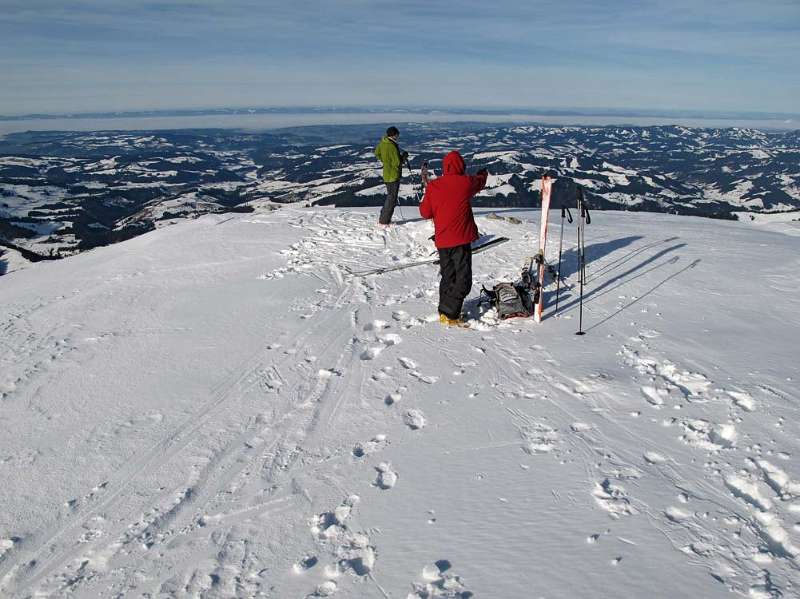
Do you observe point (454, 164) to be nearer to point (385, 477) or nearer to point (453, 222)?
point (453, 222)

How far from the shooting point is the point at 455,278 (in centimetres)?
855

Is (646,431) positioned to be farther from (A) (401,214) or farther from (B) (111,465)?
(A) (401,214)

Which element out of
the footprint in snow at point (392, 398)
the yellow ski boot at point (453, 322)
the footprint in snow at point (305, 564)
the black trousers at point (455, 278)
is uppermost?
the black trousers at point (455, 278)

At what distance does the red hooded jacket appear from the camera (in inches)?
315

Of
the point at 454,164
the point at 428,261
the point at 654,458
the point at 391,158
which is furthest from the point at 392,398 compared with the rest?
the point at 391,158

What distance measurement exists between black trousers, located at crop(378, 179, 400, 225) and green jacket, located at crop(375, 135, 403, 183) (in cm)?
24

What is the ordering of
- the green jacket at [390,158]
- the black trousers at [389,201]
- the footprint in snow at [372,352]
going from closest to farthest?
the footprint in snow at [372,352]
the green jacket at [390,158]
the black trousers at [389,201]

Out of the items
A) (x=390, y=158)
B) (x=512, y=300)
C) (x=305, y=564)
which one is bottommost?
(x=305, y=564)

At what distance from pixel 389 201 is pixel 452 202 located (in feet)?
22.4

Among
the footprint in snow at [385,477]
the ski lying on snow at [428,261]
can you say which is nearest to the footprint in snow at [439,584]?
the footprint in snow at [385,477]

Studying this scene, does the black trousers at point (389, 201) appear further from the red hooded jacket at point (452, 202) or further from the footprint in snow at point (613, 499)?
the footprint in snow at point (613, 499)

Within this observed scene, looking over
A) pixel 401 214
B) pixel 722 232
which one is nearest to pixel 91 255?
pixel 401 214

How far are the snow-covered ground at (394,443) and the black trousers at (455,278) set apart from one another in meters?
0.47

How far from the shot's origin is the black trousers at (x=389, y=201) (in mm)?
14211
